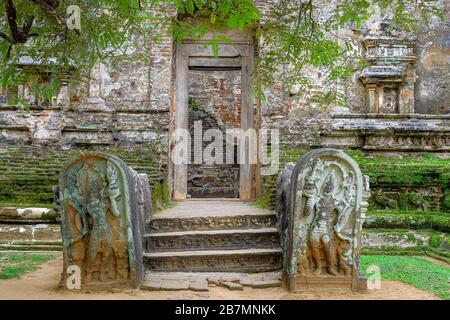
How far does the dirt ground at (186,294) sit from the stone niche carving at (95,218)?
0.15m

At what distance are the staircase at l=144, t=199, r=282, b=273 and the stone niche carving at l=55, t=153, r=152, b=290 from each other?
714mm

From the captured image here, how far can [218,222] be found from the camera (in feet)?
18.2

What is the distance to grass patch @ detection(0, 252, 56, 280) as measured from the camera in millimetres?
4641

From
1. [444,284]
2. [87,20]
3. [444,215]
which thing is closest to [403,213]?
[444,215]

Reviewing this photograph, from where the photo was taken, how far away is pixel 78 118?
9.00 meters

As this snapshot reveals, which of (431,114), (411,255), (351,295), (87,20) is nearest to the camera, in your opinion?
(351,295)

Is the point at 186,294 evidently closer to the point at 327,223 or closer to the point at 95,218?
the point at 95,218

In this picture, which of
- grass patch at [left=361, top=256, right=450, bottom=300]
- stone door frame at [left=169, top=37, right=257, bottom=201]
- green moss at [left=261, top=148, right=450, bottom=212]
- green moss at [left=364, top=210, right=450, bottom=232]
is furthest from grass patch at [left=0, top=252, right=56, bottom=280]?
green moss at [left=364, top=210, right=450, bottom=232]

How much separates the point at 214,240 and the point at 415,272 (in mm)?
2118

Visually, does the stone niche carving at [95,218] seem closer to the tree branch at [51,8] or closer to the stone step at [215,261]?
the stone step at [215,261]

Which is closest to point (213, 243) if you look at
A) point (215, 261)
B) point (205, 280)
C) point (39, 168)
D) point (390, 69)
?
point (215, 261)

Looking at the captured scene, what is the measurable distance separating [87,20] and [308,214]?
2.69 m

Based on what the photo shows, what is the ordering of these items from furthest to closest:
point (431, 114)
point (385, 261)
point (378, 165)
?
point (431, 114)
point (378, 165)
point (385, 261)

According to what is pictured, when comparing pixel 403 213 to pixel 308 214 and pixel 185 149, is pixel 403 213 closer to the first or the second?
pixel 308 214
